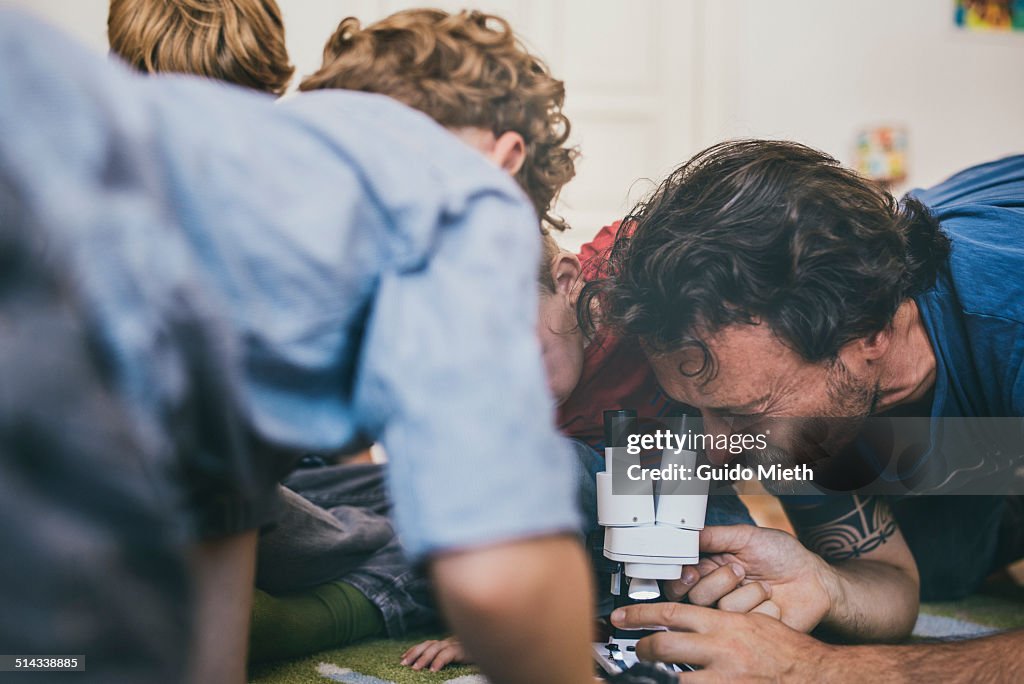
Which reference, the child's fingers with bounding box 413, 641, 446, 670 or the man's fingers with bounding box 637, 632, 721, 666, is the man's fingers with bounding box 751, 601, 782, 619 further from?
the child's fingers with bounding box 413, 641, 446, 670

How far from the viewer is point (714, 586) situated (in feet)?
2.41

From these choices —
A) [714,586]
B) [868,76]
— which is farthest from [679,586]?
[868,76]

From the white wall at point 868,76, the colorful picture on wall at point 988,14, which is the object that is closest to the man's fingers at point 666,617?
the white wall at point 868,76

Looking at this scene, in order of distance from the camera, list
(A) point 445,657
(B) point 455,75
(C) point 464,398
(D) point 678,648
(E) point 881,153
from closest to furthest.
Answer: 1. (C) point 464,398
2. (B) point 455,75
3. (D) point 678,648
4. (A) point 445,657
5. (E) point 881,153

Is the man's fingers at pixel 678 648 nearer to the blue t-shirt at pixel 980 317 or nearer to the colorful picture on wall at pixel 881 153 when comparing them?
the blue t-shirt at pixel 980 317

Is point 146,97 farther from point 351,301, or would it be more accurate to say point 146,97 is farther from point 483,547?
point 483,547

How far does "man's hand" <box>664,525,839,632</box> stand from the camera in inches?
29.0

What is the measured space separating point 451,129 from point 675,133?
43 cm

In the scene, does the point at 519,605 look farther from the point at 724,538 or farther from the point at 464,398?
the point at 724,538

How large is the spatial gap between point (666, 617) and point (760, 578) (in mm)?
112

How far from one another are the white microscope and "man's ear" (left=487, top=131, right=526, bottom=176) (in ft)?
0.86

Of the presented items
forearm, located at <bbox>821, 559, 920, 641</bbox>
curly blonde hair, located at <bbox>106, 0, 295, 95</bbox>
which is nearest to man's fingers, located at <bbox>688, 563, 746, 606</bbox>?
forearm, located at <bbox>821, 559, 920, 641</bbox>

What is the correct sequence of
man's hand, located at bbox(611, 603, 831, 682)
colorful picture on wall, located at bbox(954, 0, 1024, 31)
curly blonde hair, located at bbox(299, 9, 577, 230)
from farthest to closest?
colorful picture on wall, located at bbox(954, 0, 1024, 31)
man's hand, located at bbox(611, 603, 831, 682)
curly blonde hair, located at bbox(299, 9, 577, 230)

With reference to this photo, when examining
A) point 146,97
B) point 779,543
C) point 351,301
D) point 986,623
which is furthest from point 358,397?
point 986,623
